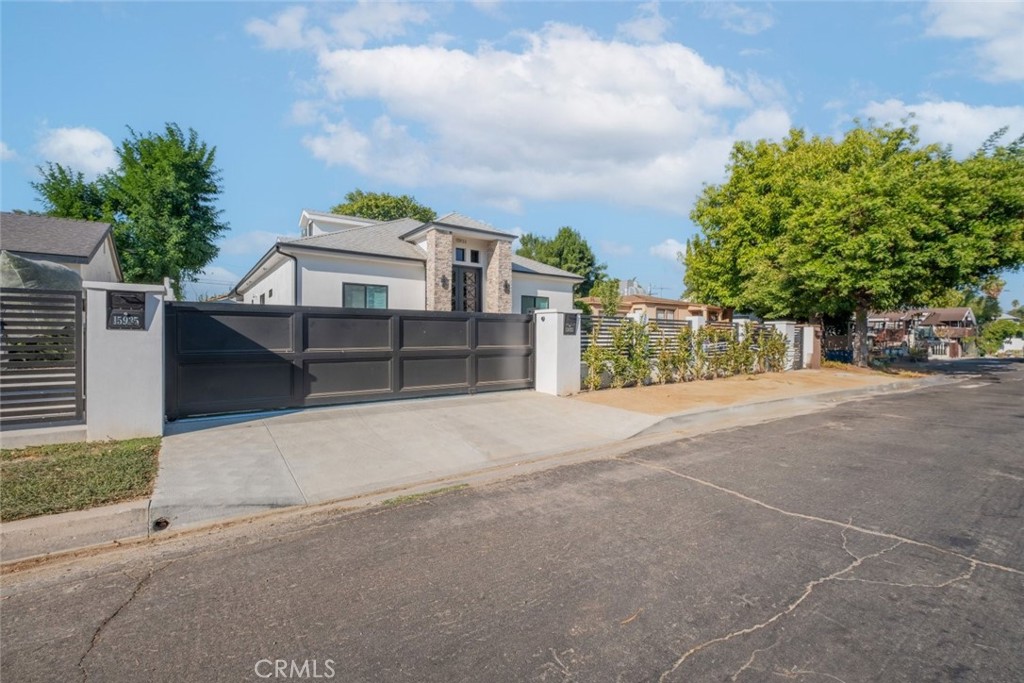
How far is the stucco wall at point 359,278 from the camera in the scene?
52.3 ft

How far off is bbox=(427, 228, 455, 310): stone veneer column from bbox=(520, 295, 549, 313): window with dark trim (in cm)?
375

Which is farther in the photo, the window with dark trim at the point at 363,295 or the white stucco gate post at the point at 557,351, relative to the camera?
the window with dark trim at the point at 363,295

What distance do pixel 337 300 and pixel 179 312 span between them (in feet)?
29.0

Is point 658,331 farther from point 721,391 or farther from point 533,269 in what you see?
point 533,269

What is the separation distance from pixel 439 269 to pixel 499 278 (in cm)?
233

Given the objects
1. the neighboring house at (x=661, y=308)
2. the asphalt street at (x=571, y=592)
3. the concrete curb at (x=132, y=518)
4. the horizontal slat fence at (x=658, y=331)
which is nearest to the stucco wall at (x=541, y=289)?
the horizontal slat fence at (x=658, y=331)

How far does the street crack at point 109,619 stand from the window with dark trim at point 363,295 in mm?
13622

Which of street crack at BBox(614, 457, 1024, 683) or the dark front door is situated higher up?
the dark front door

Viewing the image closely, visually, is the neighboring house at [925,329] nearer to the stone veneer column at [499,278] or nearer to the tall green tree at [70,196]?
the stone veneer column at [499,278]

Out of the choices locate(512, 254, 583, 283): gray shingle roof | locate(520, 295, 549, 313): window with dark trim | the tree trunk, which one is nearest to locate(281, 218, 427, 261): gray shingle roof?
locate(512, 254, 583, 283): gray shingle roof

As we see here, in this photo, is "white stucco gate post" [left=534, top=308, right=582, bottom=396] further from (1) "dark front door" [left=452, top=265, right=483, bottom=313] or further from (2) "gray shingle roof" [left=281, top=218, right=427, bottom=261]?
(2) "gray shingle roof" [left=281, top=218, right=427, bottom=261]

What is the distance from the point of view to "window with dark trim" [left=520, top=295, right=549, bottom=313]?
66.4 feet

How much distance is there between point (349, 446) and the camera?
21.9ft

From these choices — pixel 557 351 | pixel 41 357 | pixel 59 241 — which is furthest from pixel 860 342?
pixel 59 241
